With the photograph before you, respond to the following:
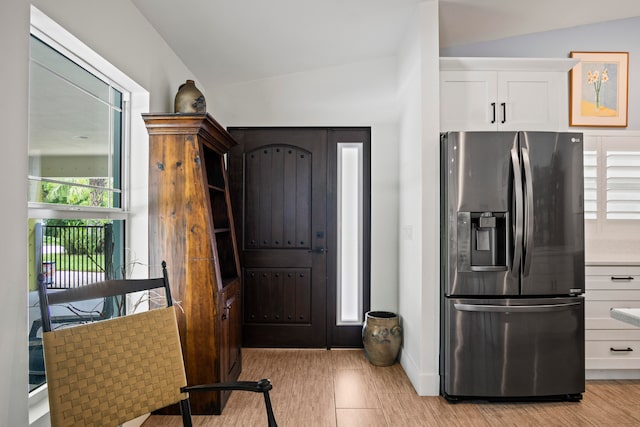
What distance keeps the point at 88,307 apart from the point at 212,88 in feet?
8.71

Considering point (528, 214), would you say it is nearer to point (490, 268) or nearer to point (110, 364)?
point (490, 268)

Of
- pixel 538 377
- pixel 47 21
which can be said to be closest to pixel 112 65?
pixel 47 21

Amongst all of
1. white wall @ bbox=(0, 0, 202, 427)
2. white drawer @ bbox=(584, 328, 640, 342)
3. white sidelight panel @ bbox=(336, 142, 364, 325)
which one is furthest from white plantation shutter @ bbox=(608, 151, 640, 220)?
white wall @ bbox=(0, 0, 202, 427)

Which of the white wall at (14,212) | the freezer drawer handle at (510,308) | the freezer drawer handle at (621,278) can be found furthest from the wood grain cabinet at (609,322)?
the white wall at (14,212)

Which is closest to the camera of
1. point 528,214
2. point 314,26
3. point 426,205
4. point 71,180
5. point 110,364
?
point 110,364

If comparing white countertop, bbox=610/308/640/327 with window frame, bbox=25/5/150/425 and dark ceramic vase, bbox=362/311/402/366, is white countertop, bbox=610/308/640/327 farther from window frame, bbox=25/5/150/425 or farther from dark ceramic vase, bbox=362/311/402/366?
window frame, bbox=25/5/150/425

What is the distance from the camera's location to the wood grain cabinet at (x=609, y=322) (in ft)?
11.4

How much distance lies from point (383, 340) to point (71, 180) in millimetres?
2693

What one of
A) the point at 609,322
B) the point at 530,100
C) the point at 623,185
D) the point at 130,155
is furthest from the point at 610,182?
the point at 130,155

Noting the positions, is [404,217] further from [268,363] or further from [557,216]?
[268,363]

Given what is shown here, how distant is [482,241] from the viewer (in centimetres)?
304

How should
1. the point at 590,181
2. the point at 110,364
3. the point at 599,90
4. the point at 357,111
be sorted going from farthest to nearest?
the point at 357,111 → the point at 599,90 → the point at 590,181 → the point at 110,364

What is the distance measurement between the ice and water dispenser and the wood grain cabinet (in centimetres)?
98

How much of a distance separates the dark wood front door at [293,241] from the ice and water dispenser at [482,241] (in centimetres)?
143
